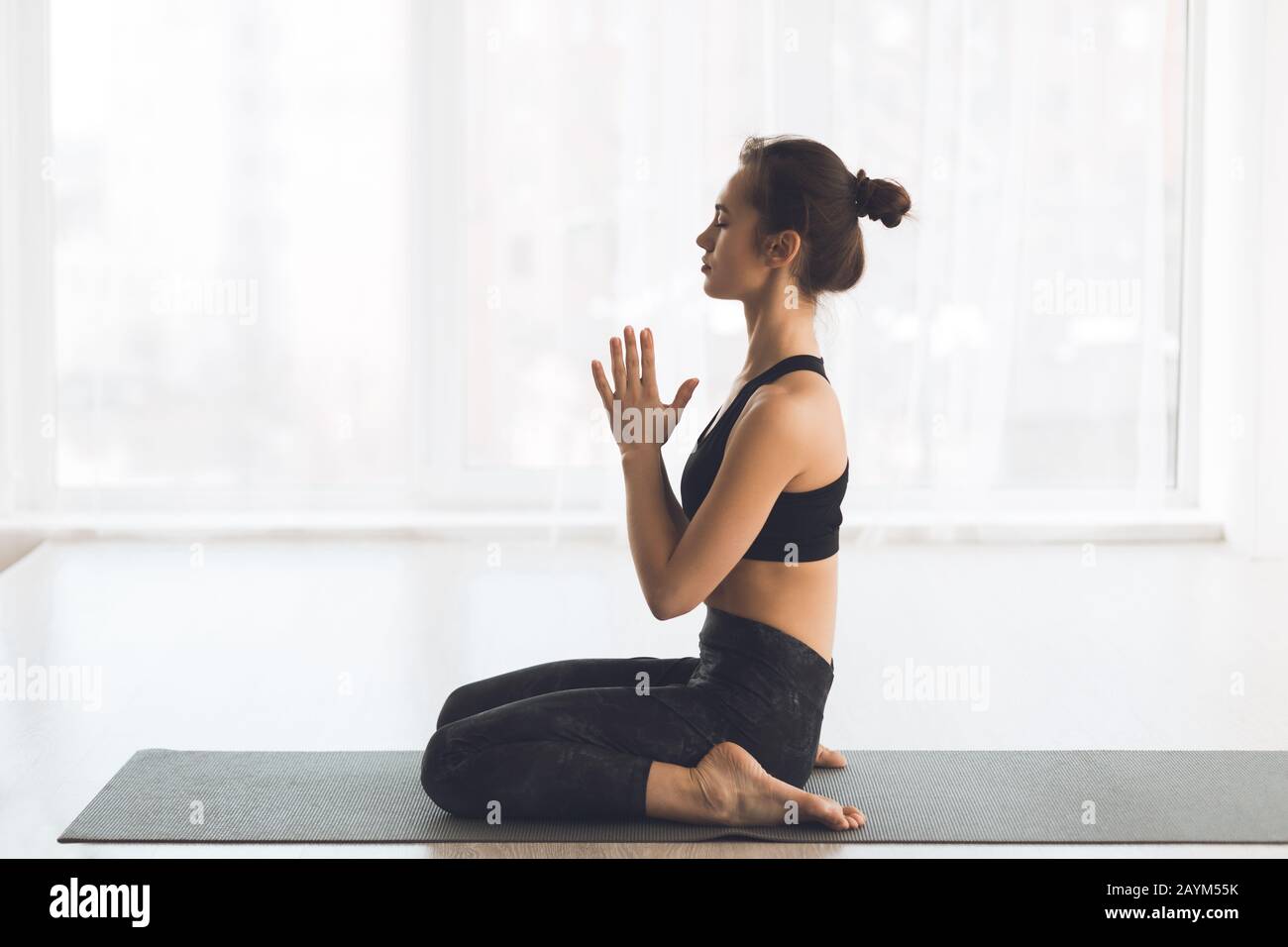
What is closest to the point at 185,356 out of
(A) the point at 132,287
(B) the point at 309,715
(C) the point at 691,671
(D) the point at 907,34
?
A: (A) the point at 132,287

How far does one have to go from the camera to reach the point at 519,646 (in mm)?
3221

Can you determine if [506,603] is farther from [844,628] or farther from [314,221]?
[314,221]

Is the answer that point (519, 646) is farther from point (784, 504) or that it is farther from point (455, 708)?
point (784, 504)

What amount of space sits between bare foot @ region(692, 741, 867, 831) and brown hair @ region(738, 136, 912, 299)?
69 centimetres

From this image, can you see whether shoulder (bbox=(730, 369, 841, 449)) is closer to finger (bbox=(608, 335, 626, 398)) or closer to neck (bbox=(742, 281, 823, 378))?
neck (bbox=(742, 281, 823, 378))

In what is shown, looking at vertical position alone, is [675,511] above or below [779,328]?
below

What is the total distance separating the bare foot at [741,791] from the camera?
1983mm

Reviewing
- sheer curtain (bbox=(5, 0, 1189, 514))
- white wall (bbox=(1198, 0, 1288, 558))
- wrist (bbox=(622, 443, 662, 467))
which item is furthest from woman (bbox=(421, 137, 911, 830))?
white wall (bbox=(1198, 0, 1288, 558))

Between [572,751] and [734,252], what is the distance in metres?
0.76

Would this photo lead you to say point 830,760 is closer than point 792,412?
No

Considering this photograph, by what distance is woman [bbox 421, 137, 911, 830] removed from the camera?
196 centimetres

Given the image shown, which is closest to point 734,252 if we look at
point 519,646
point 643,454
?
point 643,454

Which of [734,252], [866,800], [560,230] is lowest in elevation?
[866,800]

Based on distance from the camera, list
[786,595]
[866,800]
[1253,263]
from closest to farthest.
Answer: [786,595] < [866,800] < [1253,263]
